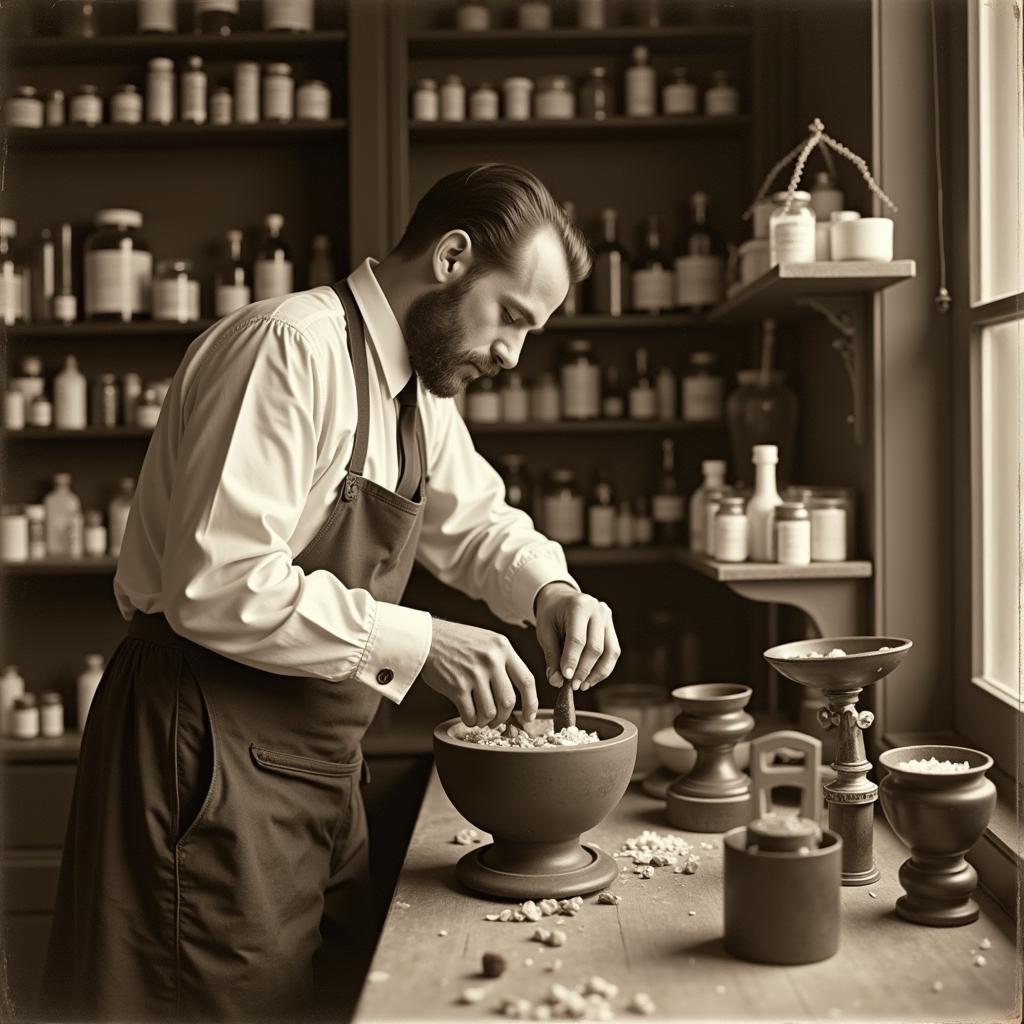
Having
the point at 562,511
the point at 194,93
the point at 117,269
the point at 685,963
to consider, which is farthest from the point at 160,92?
the point at 685,963

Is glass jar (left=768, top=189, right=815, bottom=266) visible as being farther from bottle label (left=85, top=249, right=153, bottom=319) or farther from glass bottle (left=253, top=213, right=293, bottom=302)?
bottle label (left=85, top=249, right=153, bottom=319)

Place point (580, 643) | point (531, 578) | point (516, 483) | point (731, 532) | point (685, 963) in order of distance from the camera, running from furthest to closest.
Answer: point (516, 483)
point (731, 532)
point (531, 578)
point (580, 643)
point (685, 963)

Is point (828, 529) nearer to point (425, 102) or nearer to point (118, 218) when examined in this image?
point (425, 102)

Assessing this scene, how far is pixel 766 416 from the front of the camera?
2730 millimetres

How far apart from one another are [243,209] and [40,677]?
138 centimetres

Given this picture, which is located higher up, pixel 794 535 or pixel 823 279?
pixel 823 279

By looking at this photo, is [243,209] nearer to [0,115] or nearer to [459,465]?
[0,115]

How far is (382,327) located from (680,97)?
1.55 m

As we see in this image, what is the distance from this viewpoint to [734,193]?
10.5 ft

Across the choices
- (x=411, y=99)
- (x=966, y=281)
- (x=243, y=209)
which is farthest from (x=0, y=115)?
(x=966, y=281)

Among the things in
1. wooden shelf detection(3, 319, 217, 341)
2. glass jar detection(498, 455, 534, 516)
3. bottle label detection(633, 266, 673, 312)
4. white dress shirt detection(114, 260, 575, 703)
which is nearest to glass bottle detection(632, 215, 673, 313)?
bottle label detection(633, 266, 673, 312)

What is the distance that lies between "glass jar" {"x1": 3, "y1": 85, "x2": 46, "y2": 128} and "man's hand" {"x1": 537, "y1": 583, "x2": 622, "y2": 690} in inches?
81.3

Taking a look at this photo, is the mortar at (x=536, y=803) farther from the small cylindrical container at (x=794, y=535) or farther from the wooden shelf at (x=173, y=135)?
the wooden shelf at (x=173, y=135)

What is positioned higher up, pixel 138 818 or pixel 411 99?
pixel 411 99
